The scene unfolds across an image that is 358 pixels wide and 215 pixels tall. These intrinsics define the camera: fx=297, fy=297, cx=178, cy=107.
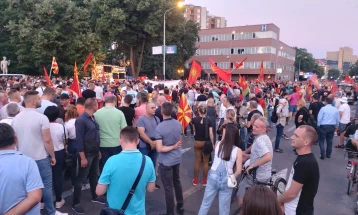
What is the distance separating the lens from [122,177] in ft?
9.86

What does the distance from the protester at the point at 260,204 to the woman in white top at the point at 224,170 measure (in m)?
2.31

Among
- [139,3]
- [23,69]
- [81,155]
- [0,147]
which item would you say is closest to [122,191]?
[0,147]

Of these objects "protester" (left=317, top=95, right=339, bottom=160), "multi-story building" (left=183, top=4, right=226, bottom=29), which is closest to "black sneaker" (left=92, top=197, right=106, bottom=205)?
"protester" (left=317, top=95, right=339, bottom=160)

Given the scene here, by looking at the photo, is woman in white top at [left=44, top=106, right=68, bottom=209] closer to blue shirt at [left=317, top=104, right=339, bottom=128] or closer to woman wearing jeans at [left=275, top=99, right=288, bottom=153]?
woman wearing jeans at [left=275, top=99, right=288, bottom=153]

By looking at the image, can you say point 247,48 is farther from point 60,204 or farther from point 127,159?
point 127,159

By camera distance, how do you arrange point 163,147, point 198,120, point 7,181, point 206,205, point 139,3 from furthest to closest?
point 139,3
point 198,120
point 163,147
point 206,205
point 7,181

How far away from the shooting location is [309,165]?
3273mm

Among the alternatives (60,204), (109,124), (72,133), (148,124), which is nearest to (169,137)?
(148,124)

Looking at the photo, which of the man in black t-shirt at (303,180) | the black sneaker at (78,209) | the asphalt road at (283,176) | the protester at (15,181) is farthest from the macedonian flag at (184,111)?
the protester at (15,181)

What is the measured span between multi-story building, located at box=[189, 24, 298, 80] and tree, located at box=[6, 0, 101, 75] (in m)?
37.5

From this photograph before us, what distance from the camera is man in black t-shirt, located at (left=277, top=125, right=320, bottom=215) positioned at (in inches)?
129

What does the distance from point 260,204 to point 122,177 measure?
62.2 inches

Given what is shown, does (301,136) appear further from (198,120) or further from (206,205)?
(198,120)

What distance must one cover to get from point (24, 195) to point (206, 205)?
253cm
